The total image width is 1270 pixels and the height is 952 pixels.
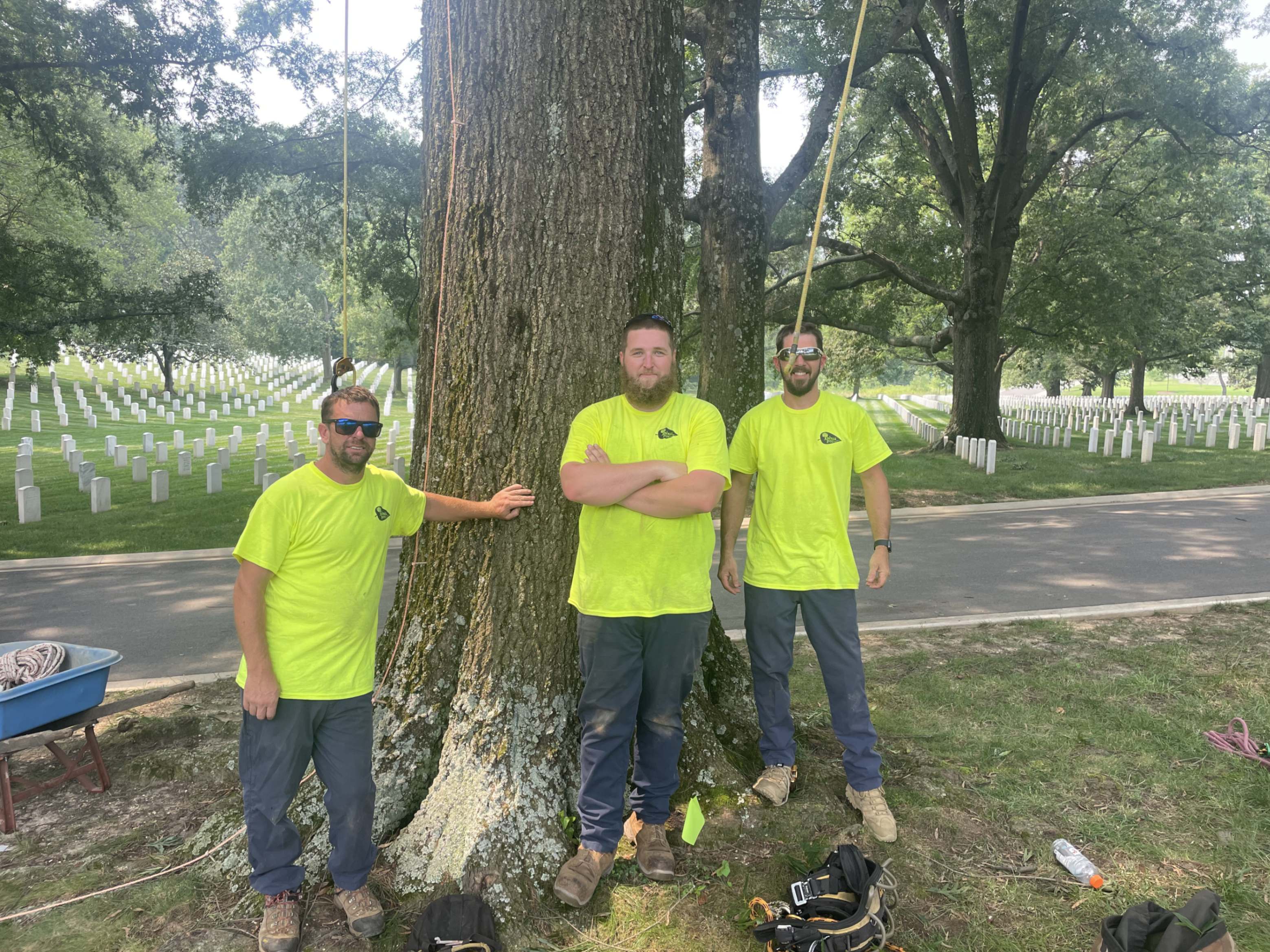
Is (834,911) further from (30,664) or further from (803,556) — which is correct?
(30,664)

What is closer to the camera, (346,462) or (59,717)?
(346,462)

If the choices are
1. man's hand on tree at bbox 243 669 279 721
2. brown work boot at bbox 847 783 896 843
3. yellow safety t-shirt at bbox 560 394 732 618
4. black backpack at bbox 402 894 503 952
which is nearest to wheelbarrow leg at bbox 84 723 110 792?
man's hand on tree at bbox 243 669 279 721

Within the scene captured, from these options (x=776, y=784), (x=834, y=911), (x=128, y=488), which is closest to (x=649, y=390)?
(x=776, y=784)

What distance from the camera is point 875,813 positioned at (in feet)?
12.1

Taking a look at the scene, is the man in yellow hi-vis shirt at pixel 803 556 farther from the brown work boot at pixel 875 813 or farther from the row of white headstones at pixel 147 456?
the row of white headstones at pixel 147 456

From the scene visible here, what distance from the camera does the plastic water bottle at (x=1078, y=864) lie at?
10.9 ft

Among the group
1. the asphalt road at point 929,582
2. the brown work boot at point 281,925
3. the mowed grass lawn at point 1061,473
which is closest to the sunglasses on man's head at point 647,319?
the brown work boot at point 281,925

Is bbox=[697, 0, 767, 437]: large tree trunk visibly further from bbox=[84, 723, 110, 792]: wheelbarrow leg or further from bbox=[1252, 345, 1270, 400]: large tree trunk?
bbox=[1252, 345, 1270, 400]: large tree trunk

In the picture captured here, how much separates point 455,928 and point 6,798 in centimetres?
245

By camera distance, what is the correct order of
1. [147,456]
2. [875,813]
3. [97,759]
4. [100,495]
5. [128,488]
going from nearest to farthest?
[875,813] → [97,759] → [100,495] → [128,488] → [147,456]

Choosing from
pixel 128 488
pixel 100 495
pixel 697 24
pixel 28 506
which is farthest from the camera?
pixel 128 488

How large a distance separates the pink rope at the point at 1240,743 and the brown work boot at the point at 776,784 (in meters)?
2.40

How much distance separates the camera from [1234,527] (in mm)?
11289

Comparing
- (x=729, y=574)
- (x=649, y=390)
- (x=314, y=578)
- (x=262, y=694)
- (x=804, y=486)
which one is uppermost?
(x=649, y=390)
